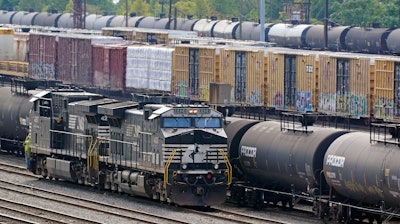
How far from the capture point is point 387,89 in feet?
120

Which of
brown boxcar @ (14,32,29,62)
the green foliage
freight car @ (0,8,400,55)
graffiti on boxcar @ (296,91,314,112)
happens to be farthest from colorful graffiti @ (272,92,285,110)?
the green foliage

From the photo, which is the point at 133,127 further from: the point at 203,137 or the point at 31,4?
the point at 31,4

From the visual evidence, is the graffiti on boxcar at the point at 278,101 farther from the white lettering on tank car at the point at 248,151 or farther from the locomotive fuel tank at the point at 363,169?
the locomotive fuel tank at the point at 363,169

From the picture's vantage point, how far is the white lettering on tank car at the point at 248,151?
27.8 metres

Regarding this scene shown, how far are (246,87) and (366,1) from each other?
49.5m

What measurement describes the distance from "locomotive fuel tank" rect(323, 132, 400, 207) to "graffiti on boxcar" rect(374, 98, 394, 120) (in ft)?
35.0

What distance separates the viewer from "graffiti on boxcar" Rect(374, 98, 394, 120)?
117 ft

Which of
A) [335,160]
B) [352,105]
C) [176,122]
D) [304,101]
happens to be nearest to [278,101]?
[304,101]

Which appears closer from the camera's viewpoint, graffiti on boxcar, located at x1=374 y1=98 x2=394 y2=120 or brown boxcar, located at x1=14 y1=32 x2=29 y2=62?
graffiti on boxcar, located at x1=374 y1=98 x2=394 y2=120

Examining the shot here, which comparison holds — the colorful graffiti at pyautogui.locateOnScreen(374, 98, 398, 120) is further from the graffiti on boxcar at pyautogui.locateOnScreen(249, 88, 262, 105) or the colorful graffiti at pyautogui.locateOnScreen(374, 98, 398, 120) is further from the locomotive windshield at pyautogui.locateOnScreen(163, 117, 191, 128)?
the locomotive windshield at pyautogui.locateOnScreen(163, 117, 191, 128)

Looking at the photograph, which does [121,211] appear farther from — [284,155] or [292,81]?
[292,81]

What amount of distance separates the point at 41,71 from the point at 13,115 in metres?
22.1

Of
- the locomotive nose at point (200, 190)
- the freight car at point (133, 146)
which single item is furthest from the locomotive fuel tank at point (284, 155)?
the locomotive nose at point (200, 190)

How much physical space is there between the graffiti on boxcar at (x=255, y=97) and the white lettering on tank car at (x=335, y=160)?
742 inches
